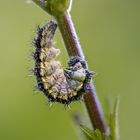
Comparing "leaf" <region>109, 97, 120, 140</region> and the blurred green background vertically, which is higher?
the blurred green background

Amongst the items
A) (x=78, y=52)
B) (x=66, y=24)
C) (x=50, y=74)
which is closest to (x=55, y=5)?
(x=66, y=24)

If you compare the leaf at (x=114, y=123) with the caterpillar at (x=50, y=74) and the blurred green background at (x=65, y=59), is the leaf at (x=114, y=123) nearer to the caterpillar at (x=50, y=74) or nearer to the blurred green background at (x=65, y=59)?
the caterpillar at (x=50, y=74)

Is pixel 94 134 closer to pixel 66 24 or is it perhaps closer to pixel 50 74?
pixel 50 74

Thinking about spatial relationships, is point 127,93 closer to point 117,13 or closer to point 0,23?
point 117,13

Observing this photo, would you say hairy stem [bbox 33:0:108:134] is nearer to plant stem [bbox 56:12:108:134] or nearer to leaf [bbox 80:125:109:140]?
plant stem [bbox 56:12:108:134]

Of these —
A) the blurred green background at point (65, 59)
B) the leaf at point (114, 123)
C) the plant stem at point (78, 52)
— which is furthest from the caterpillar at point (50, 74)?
the blurred green background at point (65, 59)

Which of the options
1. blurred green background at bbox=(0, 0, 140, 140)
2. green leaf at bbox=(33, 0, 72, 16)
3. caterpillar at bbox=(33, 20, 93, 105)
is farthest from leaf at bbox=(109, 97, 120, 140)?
blurred green background at bbox=(0, 0, 140, 140)
